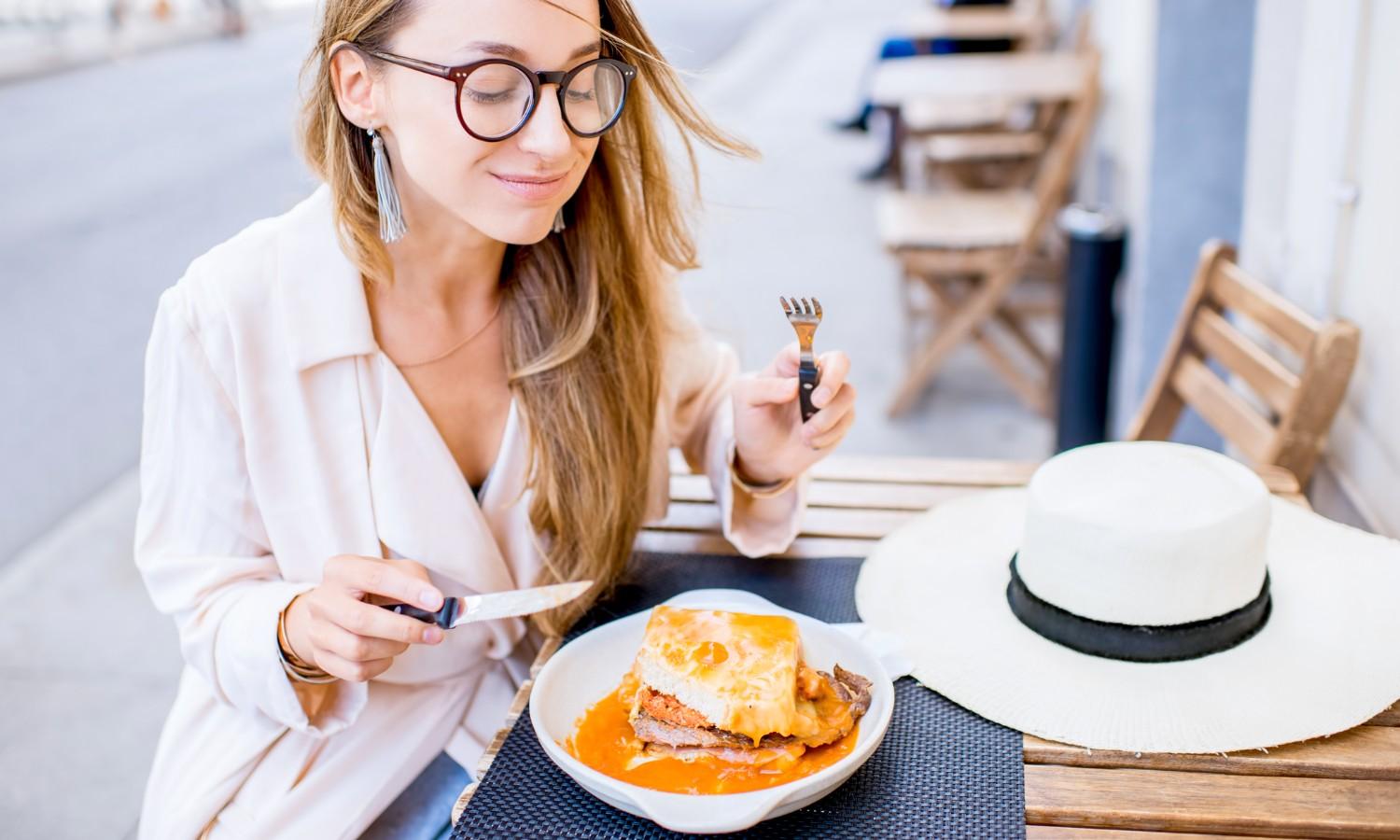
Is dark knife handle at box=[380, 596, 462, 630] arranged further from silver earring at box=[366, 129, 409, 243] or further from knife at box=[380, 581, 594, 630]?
silver earring at box=[366, 129, 409, 243]

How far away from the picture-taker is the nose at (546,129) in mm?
1467

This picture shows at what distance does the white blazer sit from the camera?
5.16 feet

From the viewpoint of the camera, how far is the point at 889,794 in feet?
4.19

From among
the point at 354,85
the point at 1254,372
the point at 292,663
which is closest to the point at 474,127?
the point at 354,85

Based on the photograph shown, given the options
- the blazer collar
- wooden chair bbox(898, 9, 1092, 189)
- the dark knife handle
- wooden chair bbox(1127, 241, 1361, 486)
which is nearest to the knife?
the dark knife handle

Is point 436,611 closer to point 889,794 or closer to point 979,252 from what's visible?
point 889,794

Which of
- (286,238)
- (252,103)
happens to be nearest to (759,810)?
(286,238)

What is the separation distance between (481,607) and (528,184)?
52 centimetres

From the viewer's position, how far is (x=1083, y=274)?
3.79m

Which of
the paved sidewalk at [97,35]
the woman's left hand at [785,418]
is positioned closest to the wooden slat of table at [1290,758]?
the woman's left hand at [785,418]

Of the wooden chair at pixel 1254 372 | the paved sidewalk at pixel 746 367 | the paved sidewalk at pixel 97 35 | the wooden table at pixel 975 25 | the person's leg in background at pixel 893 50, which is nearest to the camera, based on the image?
the wooden chair at pixel 1254 372

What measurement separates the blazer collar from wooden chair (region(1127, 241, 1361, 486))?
59.3 inches

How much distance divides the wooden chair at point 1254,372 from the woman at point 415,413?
914 millimetres

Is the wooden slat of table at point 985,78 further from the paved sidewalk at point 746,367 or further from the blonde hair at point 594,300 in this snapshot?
the blonde hair at point 594,300
